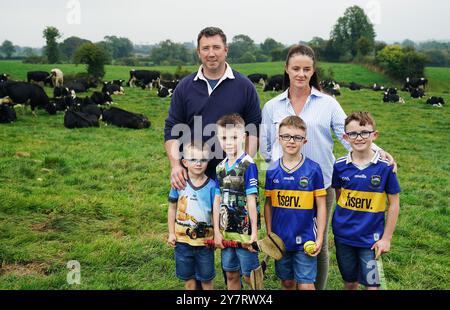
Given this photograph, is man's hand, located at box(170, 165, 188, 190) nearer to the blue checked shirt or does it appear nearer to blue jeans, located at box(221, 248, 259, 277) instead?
blue jeans, located at box(221, 248, 259, 277)

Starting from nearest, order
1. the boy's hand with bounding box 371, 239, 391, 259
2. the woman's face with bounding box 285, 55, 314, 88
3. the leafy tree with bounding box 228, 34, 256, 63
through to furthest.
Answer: the boy's hand with bounding box 371, 239, 391, 259, the woman's face with bounding box 285, 55, 314, 88, the leafy tree with bounding box 228, 34, 256, 63

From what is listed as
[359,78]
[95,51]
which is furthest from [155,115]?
[359,78]

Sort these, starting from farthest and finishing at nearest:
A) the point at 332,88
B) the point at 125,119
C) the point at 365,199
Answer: the point at 332,88 < the point at 125,119 < the point at 365,199

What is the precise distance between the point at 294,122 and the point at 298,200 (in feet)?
2.15

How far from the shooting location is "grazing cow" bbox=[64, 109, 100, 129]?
14.6 meters

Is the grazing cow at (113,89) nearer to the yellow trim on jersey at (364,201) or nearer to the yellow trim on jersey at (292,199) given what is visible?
the yellow trim on jersey at (292,199)

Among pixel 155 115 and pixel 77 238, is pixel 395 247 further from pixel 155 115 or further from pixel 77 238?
pixel 155 115

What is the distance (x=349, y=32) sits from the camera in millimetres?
67312

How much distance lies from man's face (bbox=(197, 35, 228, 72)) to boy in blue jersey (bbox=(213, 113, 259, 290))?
52cm

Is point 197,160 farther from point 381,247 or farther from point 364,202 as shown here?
point 381,247

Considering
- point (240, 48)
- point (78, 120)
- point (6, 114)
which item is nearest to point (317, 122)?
point (78, 120)

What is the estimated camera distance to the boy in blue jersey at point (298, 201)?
11.3 feet

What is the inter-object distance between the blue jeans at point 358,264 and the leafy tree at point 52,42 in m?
45.3

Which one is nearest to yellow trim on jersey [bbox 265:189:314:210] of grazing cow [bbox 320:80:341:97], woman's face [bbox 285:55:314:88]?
woman's face [bbox 285:55:314:88]
